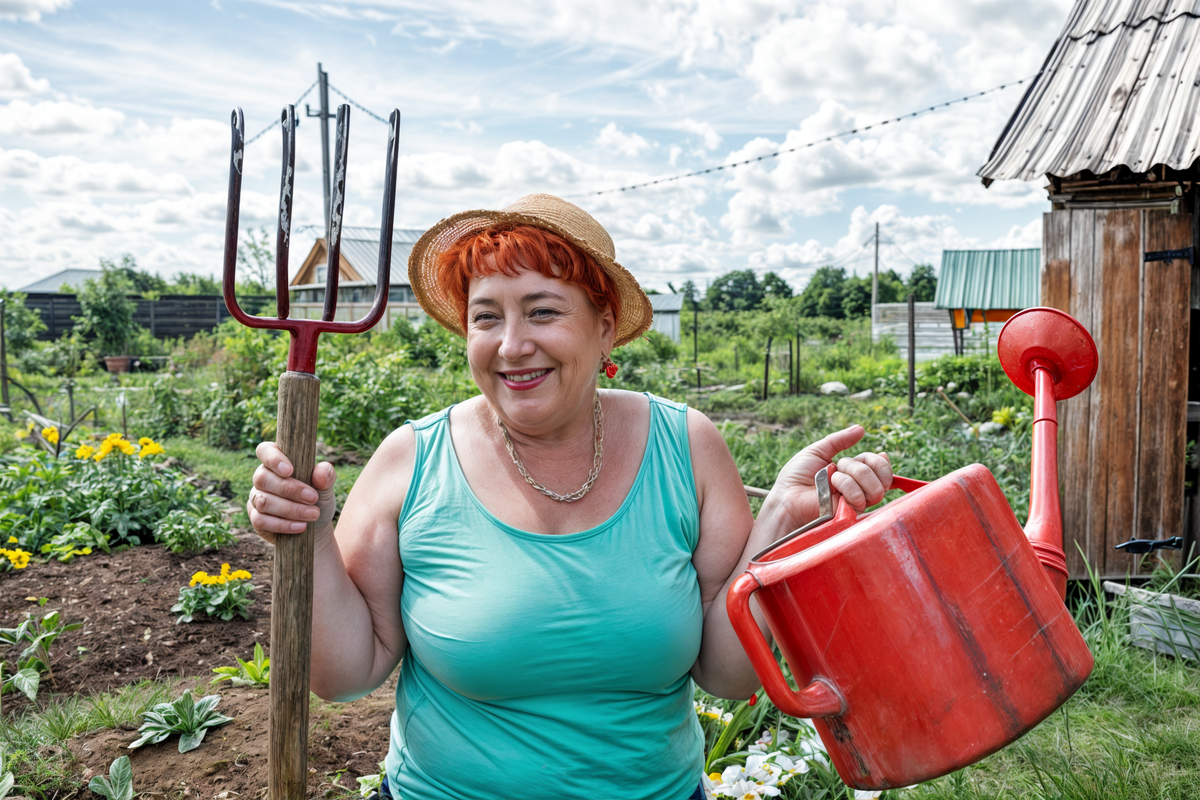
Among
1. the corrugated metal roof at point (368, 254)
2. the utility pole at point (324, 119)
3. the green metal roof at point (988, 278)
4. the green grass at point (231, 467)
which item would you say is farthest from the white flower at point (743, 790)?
the corrugated metal roof at point (368, 254)

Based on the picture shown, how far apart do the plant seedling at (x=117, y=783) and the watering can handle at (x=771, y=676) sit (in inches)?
58.4

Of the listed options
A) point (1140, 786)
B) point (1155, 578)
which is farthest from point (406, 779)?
point (1155, 578)

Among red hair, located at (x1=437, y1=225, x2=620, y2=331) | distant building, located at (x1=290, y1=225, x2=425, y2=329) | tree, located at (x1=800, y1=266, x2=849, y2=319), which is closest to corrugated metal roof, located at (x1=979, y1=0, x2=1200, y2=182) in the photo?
red hair, located at (x1=437, y1=225, x2=620, y2=331)

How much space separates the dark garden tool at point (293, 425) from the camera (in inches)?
38.3

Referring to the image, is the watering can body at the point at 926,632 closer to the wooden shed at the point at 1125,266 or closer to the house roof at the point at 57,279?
the wooden shed at the point at 1125,266

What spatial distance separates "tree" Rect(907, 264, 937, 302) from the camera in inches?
1668

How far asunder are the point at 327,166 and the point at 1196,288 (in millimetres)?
13196

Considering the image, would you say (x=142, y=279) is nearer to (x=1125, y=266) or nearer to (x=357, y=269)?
(x=357, y=269)

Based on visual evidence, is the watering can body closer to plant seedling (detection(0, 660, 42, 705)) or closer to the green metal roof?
plant seedling (detection(0, 660, 42, 705))

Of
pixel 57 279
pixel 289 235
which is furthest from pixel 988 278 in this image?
pixel 57 279

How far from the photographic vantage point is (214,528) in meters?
3.81

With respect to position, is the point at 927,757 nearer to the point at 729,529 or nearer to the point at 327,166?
the point at 729,529

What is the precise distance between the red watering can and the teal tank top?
489 millimetres

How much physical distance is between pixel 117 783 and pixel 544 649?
41.2 inches
